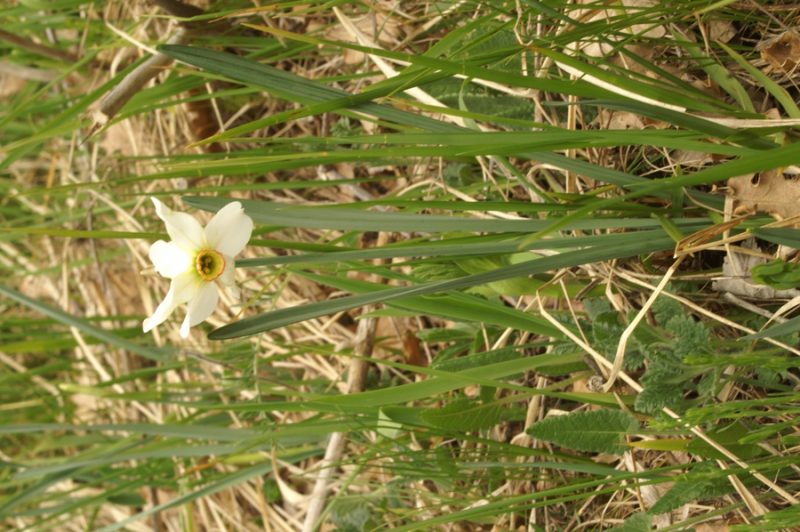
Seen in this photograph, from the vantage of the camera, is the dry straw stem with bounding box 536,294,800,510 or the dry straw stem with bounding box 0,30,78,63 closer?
the dry straw stem with bounding box 536,294,800,510

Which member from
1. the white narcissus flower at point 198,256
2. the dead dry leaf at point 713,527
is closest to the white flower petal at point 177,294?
the white narcissus flower at point 198,256

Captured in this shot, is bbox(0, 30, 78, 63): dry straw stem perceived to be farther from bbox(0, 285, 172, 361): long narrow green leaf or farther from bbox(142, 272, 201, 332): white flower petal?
bbox(142, 272, 201, 332): white flower petal

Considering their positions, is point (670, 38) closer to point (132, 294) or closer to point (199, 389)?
point (199, 389)

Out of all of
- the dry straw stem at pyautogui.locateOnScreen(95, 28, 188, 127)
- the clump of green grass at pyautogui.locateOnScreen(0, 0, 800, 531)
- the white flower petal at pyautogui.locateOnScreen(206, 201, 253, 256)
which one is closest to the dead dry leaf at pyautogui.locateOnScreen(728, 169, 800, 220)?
the clump of green grass at pyautogui.locateOnScreen(0, 0, 800, 531)

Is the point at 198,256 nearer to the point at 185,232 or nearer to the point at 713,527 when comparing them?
the point at 185,232

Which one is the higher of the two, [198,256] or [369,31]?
[369,31]

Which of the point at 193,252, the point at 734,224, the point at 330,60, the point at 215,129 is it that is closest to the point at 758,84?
the point at 734,224

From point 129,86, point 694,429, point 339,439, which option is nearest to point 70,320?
point 129,86

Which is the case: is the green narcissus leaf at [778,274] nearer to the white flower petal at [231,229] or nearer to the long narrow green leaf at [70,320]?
the white flower petal at [231,229]
